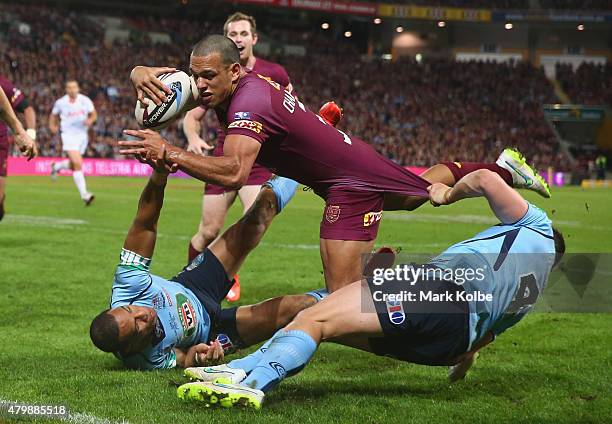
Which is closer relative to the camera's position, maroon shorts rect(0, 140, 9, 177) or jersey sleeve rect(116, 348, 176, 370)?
jersey sleeve rect(116, 348, 176, 370)

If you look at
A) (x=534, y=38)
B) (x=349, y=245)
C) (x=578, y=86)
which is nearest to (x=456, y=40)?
(x=534, y=38)

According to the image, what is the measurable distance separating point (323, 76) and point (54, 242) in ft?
117

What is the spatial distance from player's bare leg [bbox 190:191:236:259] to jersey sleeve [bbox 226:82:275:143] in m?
3.13

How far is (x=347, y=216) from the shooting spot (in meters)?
5.21

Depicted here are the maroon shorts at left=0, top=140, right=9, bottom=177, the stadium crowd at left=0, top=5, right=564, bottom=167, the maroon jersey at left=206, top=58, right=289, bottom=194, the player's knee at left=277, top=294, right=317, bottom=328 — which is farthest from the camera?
the stadium crowd at left=0, top=5, right=564, bottom=167

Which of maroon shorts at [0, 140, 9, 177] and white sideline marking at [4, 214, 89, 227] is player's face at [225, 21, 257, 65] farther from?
white sideline marking at [4, 214, 89, 227]

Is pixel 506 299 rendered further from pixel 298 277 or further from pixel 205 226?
pixel 298 277

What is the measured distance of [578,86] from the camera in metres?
51.3

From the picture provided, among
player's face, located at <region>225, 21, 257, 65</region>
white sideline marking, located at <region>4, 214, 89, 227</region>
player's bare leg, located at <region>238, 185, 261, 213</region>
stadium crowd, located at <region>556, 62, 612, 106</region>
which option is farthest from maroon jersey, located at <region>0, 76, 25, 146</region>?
stadium crowd, located at <region>556, 62, 612, 106</region>

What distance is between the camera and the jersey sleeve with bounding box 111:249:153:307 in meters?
4.54

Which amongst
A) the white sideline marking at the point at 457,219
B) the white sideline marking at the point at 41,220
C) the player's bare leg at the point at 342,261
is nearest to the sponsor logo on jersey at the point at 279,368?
the player's bare leg at the point at 342,261

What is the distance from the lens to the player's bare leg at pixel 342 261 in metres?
5.20

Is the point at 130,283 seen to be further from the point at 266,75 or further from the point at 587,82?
the point at 587,82

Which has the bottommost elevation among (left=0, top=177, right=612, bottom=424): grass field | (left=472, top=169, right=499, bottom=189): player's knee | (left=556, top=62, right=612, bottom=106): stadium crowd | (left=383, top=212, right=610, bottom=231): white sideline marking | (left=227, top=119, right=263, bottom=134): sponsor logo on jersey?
(left=383, top=212, right=610, bottom=231): white sideline marking
